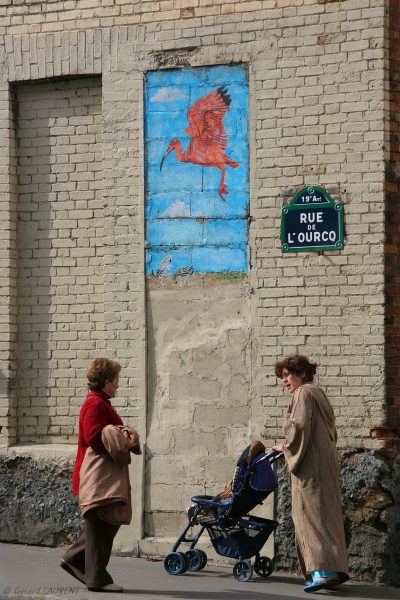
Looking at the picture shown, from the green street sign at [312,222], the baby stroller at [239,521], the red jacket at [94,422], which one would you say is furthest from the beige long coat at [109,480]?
the green street sign at [312,222]

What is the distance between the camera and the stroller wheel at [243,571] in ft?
29.3

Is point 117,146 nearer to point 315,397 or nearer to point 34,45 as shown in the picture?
point 34,45

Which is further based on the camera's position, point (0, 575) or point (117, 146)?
point (117, 146)

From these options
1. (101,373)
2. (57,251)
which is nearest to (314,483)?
(101,373)

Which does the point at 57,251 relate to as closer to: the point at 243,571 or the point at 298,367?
the point at 298,367

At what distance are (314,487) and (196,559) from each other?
1.17 metres

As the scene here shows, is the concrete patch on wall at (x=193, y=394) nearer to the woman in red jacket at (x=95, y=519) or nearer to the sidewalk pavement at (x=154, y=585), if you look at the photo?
the sidewalk pavement at (x=154, y=585)

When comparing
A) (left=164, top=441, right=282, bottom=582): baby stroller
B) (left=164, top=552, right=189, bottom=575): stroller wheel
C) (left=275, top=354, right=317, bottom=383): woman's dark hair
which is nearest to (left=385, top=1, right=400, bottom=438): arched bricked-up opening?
(left=275, top=354, right=317, bottom=383): woman's dark hair

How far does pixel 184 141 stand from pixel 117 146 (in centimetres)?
60

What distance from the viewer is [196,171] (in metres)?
10.1

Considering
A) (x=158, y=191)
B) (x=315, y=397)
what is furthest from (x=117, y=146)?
(x=315, y=397)

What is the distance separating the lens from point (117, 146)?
34.1 feet

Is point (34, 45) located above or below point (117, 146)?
above

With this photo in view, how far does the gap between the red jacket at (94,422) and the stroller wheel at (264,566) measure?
1592 millimetres
